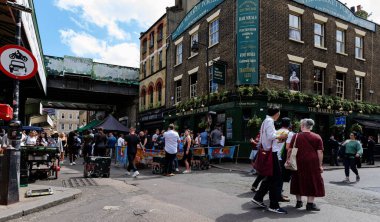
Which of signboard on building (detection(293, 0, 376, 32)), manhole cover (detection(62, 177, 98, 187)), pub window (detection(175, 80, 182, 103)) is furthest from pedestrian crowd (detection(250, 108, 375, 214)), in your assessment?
pub window (detection(175, 80, 182, 103))

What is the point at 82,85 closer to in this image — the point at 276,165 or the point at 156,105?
the point at 156,105

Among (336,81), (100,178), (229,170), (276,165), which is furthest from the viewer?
(336,81)

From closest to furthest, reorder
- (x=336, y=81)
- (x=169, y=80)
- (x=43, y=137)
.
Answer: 1. (x=43, y=137)
2. (x=336, y=81)
3. (x=169, y=80)

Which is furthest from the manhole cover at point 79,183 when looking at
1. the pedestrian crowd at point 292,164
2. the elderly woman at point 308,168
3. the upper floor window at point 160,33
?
the upper floor window at point 160,33

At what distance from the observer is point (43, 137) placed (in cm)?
1775

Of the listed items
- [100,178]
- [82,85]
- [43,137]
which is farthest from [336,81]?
[82,85]

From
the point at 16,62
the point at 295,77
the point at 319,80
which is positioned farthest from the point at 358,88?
the point at 16,62

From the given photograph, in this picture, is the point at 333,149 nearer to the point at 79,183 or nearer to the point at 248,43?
the point at 248,43

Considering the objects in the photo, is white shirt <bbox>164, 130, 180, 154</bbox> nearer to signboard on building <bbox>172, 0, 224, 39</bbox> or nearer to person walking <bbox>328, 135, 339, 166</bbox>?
person walking <bbox>328, 135, 339, 166</bbox>

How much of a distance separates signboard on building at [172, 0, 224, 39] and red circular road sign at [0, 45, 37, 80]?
49.4 ft

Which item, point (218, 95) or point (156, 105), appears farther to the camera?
point (156, 105)

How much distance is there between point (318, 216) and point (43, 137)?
52.4ft

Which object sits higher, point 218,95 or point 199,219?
point 218,95

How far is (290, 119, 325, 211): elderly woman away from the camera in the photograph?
5.87 m
